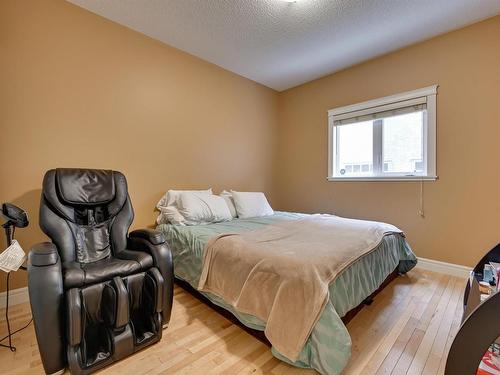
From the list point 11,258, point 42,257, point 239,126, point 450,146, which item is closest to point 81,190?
point 11,258

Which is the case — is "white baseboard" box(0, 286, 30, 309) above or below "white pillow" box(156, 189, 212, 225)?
below

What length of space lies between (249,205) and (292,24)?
206 cm

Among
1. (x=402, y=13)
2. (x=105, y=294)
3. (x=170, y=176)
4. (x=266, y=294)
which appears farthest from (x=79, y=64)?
(x=402, y=13)

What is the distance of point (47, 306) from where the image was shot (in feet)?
3.89

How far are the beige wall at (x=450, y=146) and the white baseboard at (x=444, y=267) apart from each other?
0.06 m

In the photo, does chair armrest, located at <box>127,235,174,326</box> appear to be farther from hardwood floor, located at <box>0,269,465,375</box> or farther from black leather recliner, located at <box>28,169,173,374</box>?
hardwood floor, located at <box>0,269,465,375</box>

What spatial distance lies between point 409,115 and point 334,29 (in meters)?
1.37

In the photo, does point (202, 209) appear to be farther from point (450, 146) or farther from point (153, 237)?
point (450, 146)

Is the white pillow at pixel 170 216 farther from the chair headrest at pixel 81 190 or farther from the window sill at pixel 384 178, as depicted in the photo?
the window sill at pixel 384 178

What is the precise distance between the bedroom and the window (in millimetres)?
29

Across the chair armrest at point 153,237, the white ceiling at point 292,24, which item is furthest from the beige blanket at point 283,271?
the white ceiling at point 292,24

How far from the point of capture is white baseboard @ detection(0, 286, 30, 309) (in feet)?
6.26

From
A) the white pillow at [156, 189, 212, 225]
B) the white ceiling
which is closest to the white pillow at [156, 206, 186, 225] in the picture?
the white pillow at [156, 189, 212, 225]

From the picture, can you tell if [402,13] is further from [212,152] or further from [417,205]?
[212,152]
